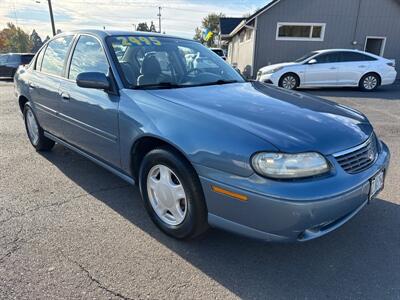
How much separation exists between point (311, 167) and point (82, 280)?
5.66 feet

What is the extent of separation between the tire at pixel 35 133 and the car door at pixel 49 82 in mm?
258

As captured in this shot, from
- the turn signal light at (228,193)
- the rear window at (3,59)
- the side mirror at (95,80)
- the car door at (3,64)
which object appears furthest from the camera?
the rear window at (3,59)

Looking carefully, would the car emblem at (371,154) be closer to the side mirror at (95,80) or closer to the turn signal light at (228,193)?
the turn signal light at (228,193)

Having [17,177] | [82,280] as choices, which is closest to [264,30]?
[17,177]

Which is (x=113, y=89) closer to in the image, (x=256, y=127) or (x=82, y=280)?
(x=256, y=127)

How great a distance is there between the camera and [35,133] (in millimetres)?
4828

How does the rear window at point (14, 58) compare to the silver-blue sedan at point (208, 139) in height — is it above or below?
below

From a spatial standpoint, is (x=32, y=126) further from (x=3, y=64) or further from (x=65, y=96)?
(x=3, y=64)

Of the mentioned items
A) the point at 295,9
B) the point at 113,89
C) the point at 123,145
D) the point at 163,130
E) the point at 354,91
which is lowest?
the point at 354,91

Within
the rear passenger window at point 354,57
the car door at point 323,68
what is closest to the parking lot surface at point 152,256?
the car door at point 323,68

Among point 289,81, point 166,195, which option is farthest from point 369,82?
point 166,195

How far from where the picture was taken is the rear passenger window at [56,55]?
387 cm

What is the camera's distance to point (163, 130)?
2.49 m

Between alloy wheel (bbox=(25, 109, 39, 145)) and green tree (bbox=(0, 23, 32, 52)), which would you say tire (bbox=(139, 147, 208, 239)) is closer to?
alloy wheel (bbox=(25, 109, 39, 145))
